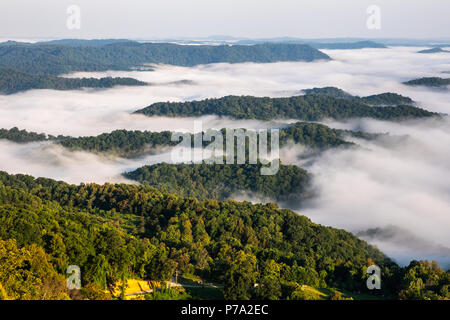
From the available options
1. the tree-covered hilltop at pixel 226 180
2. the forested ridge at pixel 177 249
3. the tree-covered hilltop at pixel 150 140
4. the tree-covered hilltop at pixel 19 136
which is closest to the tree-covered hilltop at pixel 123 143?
the tree-covered hilltop at pixel 150 140

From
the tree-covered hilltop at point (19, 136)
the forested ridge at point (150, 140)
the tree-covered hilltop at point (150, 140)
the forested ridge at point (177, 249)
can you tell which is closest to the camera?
the forested ridge at point (177, 249)

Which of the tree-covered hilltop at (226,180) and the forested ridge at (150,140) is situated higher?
the forested ridge at (150,140)

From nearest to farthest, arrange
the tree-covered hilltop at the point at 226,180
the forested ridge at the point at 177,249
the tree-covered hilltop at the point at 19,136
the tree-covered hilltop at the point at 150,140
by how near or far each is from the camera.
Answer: the forested ridge at the point at 177,249 → the tree-covered hilltop at the point at 226,180 → the tree-covered hilltop at the point at 150,140 → the tree-covered hilltop at the point at 19,136

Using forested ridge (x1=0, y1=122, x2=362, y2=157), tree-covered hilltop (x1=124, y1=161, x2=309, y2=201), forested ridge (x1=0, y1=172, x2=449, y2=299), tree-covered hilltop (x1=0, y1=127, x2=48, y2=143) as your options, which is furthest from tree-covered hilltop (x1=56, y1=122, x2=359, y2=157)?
forested ridge (x1=0, y1=172, x2=449, y2=299)

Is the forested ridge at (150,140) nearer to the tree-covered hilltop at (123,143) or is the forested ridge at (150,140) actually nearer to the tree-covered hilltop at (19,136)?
the tree-covered hilltop at (123,143)

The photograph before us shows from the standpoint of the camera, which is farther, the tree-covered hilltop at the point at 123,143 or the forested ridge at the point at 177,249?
the tree-covered hilltop at the point at 123,143
